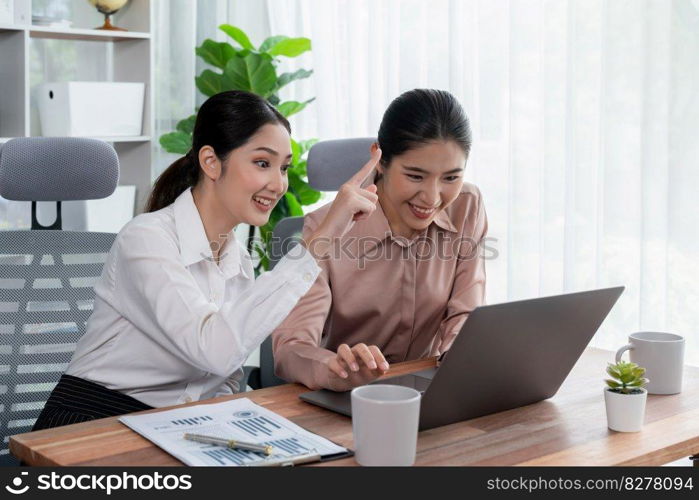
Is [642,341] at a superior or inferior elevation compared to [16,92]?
inferior

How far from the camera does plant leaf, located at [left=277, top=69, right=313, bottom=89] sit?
3.64m

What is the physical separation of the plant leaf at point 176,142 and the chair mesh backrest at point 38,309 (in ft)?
6.05

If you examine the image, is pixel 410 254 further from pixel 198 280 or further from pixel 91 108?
pixel 91 108

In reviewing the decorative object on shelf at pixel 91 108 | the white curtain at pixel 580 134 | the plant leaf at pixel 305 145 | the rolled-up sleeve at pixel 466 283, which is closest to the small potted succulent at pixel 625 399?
the rolled-up sleeve at pixel 466 283

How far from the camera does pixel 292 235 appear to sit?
214 cm

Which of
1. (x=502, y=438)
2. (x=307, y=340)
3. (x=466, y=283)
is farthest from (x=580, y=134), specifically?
(x=502, y=438)

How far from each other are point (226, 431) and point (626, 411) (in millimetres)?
567

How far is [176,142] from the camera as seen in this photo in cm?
377

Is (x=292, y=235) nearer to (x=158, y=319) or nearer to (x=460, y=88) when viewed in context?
(x=158, y=319)

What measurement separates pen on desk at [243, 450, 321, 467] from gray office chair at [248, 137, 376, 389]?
1.04 metres

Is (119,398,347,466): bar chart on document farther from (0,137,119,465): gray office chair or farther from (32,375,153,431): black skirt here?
(0,137,119,465): gray office chair

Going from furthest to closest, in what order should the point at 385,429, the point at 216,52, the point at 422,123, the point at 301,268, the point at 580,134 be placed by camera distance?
the point at 216,52 < the point at 580,134 < the point at 422,123 < the point at 301,268 < the point at 385,429

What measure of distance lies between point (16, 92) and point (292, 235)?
1.78 metres
